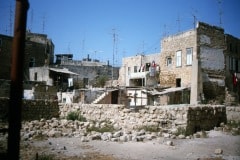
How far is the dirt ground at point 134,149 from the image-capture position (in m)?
7.80

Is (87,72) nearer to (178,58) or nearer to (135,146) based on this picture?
(178,58)

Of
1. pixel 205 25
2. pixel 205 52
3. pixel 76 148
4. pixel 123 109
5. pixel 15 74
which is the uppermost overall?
pixel 205 25

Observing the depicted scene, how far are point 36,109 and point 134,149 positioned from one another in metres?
13.6

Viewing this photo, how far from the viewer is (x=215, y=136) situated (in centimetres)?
1157

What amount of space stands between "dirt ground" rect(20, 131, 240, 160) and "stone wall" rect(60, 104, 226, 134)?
1540 millimetres

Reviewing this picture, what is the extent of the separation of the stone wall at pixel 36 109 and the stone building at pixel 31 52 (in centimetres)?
1981

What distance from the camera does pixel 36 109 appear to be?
2020 centimetres

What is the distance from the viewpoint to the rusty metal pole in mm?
3506

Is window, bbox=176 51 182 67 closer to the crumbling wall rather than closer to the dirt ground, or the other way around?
the crumbling wall

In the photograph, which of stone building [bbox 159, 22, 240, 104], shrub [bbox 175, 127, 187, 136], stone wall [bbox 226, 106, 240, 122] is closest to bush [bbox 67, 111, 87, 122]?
shrub [bbox 175, 127, 187, 136]

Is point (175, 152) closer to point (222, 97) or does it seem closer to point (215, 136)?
point (215, 136)

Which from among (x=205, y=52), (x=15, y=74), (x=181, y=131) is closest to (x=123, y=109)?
(x=181, y=131)

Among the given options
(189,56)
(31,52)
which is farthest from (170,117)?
(31,52)

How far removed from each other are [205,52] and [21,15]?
25.5 m
